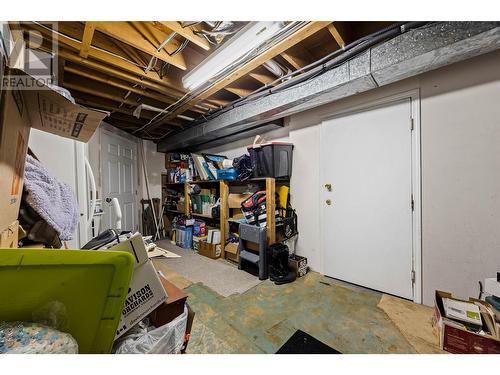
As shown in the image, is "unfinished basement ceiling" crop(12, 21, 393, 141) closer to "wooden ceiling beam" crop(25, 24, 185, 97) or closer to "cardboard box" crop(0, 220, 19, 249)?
"wooden ceiling beam" crop(25, 24, 185, 97)

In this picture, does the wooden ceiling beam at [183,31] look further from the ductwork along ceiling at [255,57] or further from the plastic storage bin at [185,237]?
the plastic storage bin at [185,237]

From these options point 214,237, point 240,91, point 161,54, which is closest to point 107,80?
point 161,54

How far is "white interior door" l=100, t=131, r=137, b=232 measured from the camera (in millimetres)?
3176

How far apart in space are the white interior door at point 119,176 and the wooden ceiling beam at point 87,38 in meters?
1.86

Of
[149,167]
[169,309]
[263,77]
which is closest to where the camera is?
[169,309]

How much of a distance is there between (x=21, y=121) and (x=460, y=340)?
254 cm

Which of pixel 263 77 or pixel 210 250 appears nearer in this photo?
pixel 263 77

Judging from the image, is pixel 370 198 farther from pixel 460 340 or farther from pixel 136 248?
pixel 136 248

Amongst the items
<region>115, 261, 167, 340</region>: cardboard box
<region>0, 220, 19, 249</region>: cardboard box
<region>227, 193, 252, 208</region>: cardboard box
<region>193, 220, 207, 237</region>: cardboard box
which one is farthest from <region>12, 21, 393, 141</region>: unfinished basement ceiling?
<region>193, 220, 207, 237</region>: cardboard box

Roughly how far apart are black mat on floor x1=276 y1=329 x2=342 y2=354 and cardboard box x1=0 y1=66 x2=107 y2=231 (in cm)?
160

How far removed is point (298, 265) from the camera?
2.38 m

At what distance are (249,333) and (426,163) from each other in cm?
205

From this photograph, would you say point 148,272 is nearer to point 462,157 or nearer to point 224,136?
point 462,157
